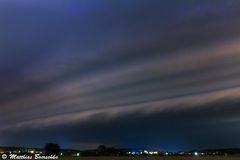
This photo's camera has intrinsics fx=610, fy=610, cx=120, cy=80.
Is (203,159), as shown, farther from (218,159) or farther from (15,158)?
(15,158)

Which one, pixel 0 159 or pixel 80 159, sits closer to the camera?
pixel 0 159

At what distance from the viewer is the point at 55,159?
189625 millimetres

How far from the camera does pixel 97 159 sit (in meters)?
193

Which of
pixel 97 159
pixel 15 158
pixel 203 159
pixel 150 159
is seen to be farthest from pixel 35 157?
pixel 203 159

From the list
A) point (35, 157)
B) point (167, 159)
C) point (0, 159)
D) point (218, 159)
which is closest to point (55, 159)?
point (35, 157)

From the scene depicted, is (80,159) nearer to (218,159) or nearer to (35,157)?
(35,157)

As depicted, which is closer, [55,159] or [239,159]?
[239,159]

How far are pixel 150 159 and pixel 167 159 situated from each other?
17.7ft

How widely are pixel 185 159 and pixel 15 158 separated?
175 ft

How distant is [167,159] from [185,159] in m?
6.16

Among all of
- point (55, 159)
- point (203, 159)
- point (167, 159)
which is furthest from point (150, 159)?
point (55, 159)

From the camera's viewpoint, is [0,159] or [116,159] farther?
[116,159]

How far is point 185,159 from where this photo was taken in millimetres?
193625

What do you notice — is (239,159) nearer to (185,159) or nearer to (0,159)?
(185,159)
